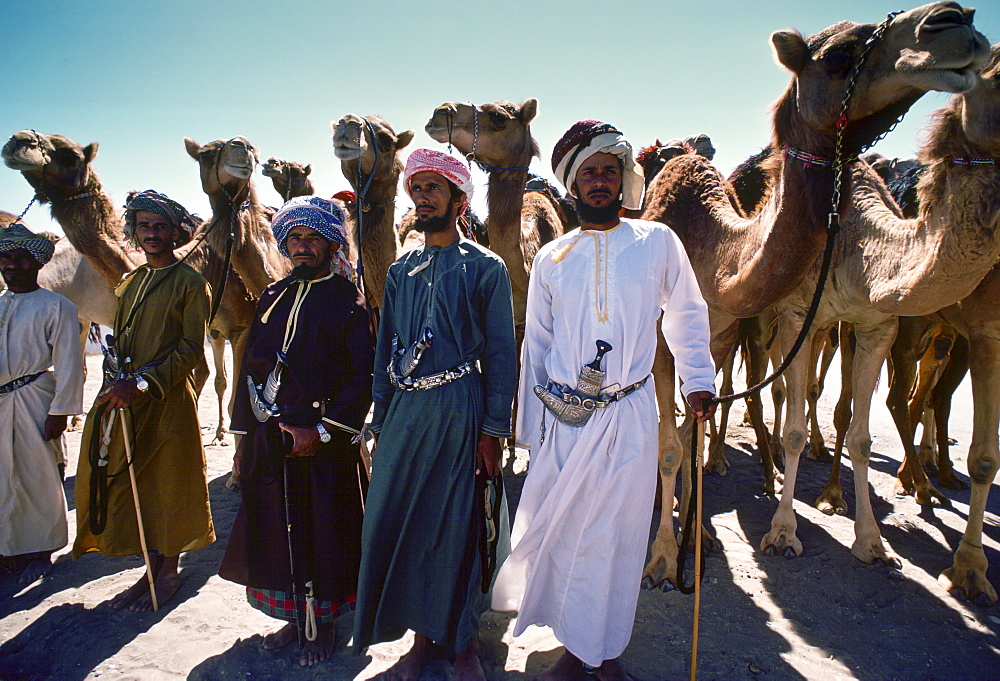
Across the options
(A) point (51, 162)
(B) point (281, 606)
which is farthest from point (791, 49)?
(A) point (51, 162)

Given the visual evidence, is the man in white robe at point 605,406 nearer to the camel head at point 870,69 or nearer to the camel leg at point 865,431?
the camel head at point 870,69

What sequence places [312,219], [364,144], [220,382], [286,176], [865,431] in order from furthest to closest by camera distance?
[286,176] → [220,382] → [364,144] → [865,431] → [312,219]

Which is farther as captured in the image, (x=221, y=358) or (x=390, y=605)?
(x=221, y=358)

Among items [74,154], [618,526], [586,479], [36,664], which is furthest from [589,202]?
[74,154]

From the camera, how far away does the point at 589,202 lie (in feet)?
8.70

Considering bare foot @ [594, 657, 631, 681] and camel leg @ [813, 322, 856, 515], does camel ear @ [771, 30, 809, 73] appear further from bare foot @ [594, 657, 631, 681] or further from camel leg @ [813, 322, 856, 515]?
bare foot @ [594, 657, 631, 681]

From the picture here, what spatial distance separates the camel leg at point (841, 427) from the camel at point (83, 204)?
5.37m

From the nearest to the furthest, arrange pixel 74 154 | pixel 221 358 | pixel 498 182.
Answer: pixel 498 182 → pixel 74 154 → pixel 221 358

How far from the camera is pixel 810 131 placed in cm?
299

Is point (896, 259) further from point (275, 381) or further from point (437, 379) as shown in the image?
point (275, 381)

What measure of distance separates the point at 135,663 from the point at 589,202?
3168mm

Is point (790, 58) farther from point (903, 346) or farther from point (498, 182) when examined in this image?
point (903, 346)

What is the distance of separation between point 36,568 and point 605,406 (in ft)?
12.5

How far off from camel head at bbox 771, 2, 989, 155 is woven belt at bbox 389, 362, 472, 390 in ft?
7.06
